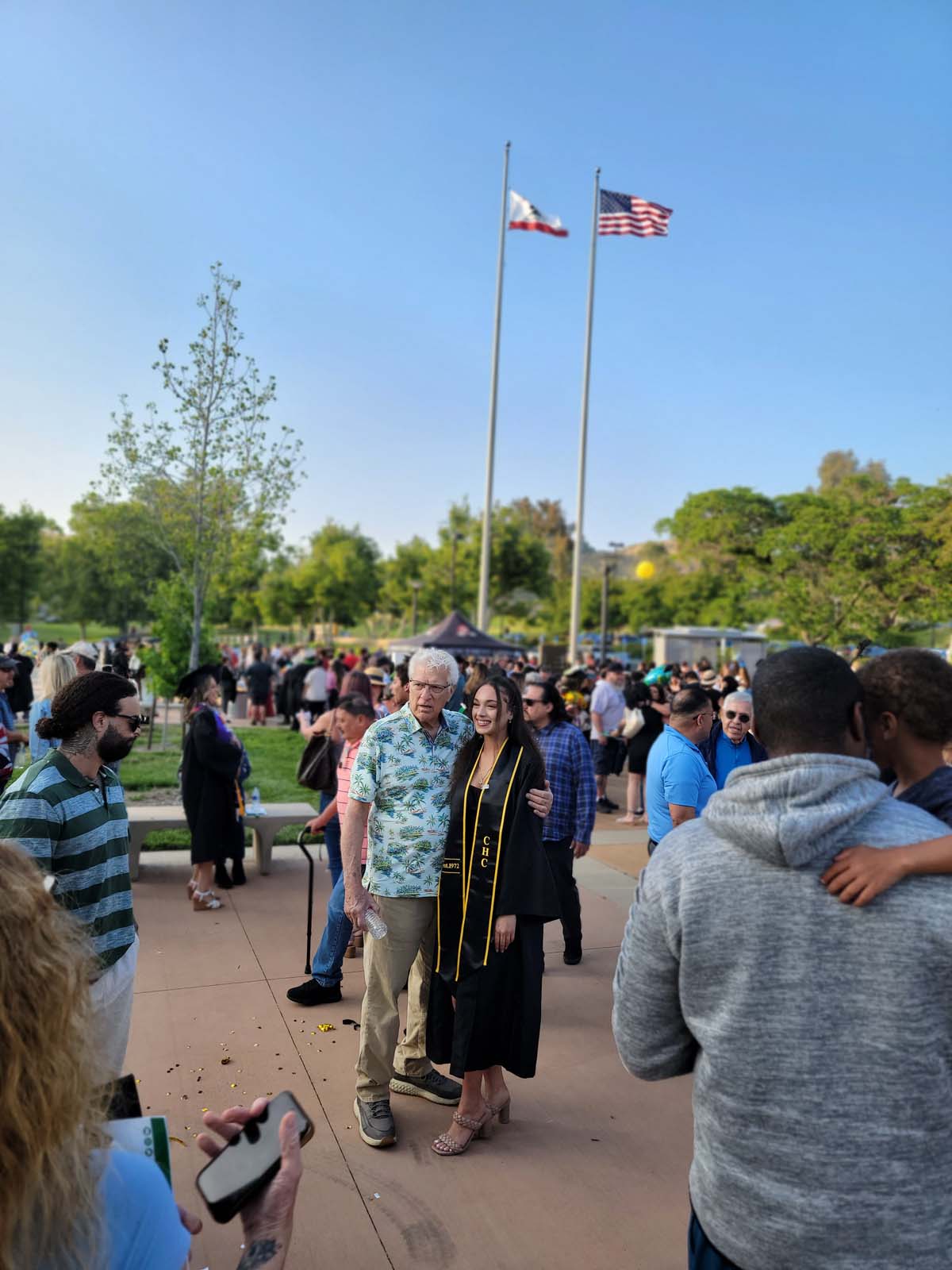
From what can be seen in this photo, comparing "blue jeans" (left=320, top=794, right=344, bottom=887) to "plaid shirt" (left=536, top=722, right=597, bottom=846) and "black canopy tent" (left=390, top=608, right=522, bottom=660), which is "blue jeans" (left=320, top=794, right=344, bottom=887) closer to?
"plaid shirt" (left=536, top=722, right=597, bottom=846)

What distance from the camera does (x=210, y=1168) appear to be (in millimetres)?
1263

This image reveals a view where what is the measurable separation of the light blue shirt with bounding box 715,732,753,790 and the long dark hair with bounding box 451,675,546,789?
6.42 feet

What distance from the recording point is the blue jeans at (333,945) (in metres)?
4.71

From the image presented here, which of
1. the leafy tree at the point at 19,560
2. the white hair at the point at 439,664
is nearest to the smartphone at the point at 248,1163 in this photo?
the white hair at the point at 439,664

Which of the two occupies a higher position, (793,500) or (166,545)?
(793,500)

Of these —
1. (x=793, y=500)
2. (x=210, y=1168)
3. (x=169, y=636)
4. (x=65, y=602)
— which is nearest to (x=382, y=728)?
(x=210, y=1168)

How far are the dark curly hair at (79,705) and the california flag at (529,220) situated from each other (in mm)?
24392

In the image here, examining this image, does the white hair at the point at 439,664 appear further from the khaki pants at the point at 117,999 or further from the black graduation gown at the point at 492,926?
the khaki pants at the point at 117,999

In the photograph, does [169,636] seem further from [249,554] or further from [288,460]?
[288,460]

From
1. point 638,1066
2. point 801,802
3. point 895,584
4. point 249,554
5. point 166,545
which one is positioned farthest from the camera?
point 895,584

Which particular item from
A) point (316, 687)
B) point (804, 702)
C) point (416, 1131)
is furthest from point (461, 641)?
point (804, 702)

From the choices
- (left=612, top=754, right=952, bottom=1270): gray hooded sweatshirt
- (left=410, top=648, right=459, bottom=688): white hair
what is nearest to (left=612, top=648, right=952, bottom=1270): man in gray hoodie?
(left=612, top=754, right=952, bottom=1270): gray hooded sweatshirt

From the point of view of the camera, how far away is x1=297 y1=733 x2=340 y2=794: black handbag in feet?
18.5

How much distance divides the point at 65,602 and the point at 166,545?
51.5 m
